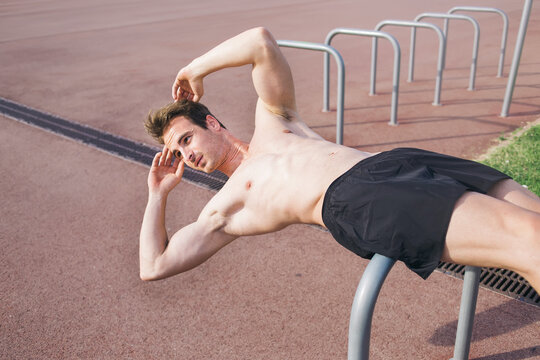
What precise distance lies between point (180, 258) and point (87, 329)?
92cm

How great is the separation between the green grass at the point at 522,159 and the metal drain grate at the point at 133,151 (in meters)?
1.10

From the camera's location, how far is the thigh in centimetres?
162

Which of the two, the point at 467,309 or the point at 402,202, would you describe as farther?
the point at 467,309

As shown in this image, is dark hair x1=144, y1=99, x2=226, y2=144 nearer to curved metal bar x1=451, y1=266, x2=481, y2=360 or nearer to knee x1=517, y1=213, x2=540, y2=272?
curved metal bar x1=451, y1=266, x2=481, y2=360

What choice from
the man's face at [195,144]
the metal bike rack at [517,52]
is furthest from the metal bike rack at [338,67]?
the man's face at [195,144]

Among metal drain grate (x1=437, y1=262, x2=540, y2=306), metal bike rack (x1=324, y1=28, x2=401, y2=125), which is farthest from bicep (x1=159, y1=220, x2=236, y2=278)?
metal bike rack (x1=324, y1=28, x2=401, y2=125)

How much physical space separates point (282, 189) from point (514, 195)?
0.96 meters

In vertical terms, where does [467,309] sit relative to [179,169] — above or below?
below

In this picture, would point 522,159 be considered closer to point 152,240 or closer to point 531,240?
point 531,240

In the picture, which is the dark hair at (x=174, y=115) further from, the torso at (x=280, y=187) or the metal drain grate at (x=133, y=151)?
the metal drain grate at (x=133, y=151)

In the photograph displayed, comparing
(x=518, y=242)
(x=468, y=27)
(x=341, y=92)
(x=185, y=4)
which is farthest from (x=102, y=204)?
(x=185, y=4)

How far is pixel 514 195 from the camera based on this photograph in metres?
2.06

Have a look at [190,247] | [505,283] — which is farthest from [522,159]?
[190,247]

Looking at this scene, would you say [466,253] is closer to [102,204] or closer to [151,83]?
[102,204]
